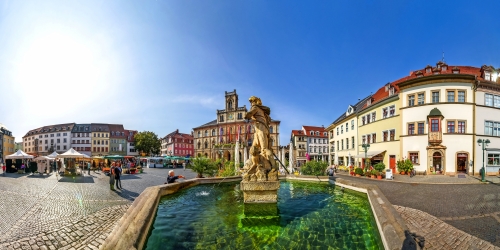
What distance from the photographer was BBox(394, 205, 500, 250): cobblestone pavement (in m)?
5.14

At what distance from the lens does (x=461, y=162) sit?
81.3ft

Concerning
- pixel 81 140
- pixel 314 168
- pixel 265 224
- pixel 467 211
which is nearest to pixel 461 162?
pixel 314 168

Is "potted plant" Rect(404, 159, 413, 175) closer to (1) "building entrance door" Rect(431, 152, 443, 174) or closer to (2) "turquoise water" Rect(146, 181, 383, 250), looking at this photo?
(1) "building entrance door" Rect(431, 152, 443, 174)

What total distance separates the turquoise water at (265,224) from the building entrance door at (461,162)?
2589 centimetres

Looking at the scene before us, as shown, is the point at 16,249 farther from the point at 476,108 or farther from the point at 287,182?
the point at 476,108

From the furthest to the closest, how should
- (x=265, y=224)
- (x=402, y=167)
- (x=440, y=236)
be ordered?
(x=402, y=167) < (x=440, y=236) < (x=265, y=224)

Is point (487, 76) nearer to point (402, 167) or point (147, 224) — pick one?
point (402, 167)

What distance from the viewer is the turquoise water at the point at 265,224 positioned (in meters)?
4.30

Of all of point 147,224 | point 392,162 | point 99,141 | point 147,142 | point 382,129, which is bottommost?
point 392,162

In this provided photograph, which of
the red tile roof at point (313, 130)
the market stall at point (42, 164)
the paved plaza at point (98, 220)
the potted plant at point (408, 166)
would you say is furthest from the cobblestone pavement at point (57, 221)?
the red tile roof at point (313, 130)

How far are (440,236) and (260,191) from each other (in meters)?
4.79

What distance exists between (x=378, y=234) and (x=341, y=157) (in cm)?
4172

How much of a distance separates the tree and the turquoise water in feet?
226

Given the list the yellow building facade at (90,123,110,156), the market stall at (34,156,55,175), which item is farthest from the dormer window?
the yellow building facade at (90,123,110,156)
